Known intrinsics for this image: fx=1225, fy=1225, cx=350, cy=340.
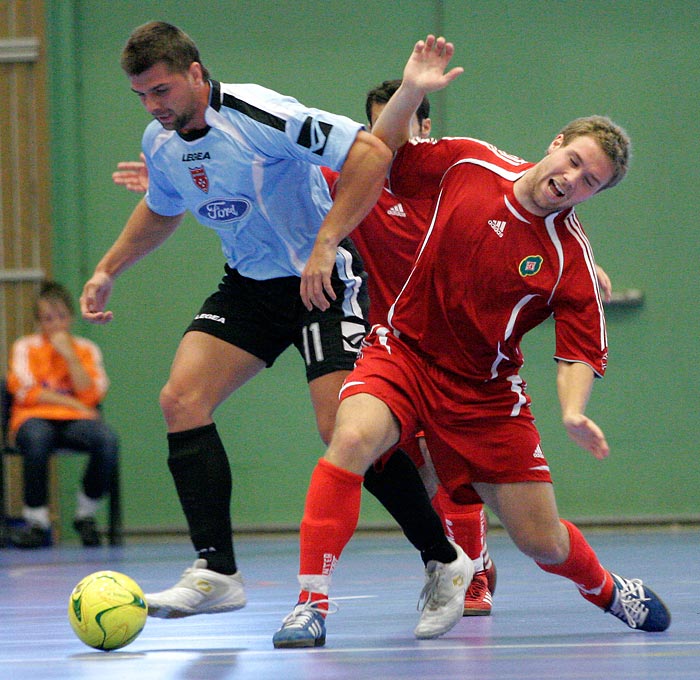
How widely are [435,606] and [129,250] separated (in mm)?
1591

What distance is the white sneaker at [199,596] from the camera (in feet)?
11.1

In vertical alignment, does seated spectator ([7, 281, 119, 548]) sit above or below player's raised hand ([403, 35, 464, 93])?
below

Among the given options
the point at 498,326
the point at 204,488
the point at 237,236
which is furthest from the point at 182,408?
the point at 498,326

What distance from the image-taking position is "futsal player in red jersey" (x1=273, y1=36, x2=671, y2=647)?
3.31 metres

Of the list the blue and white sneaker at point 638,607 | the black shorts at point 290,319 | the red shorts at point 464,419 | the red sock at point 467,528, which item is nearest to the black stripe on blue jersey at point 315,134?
the black shorts at point 290,319

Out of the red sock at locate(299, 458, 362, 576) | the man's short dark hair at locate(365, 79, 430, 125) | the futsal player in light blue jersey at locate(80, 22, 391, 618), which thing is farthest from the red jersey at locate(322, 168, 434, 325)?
the red sock at locate(299, 458, 362, 576)

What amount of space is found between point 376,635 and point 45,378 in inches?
190

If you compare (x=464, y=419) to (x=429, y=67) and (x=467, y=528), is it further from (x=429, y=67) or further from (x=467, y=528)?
(x=429, y=67)

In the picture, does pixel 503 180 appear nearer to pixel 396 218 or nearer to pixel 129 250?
pixel 396 218

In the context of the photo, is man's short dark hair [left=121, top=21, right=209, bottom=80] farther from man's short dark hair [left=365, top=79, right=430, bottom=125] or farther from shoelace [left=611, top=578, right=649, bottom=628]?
shoelace [left=611, top=578, right=649, bottom=628]

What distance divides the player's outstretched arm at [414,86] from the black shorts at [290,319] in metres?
0.45

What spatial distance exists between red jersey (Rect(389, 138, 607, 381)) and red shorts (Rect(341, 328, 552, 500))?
5 centimetres

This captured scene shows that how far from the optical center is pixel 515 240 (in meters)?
3.37

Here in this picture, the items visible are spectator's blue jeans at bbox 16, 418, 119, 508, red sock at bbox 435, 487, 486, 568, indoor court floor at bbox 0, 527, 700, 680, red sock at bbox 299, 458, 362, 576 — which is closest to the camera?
indoor court floor at bbox 0, 527, 700, 680
